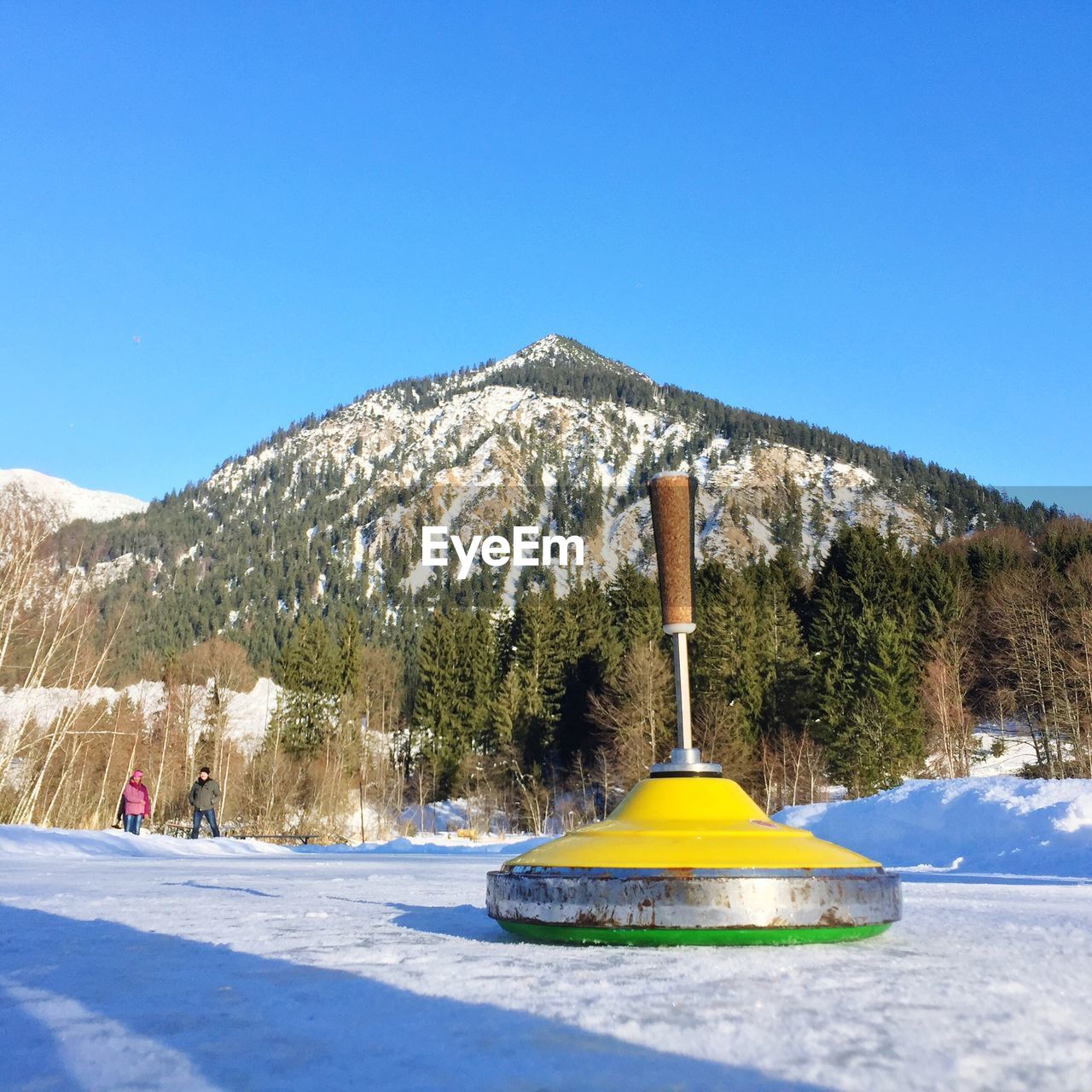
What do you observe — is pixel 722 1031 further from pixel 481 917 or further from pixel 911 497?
pixel 911 497

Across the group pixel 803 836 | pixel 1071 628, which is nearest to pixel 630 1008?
pixel 803 836

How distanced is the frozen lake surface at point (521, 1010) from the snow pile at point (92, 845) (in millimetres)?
9559

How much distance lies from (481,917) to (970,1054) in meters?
2.41

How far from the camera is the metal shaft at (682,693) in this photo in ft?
10.2

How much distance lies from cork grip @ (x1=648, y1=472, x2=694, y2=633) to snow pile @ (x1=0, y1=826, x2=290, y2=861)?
9869 mm

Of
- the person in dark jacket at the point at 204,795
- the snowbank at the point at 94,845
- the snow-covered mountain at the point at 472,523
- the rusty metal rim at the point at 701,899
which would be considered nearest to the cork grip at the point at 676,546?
the rusty metal rim at the point at 701,899

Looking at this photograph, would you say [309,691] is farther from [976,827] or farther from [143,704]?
[976,827]

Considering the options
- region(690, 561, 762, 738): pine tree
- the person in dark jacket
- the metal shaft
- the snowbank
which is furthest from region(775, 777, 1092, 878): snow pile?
region(690, 561, 762, 738): pine tree

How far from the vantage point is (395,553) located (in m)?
172

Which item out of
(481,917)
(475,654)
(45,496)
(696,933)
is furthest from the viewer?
(475,654)

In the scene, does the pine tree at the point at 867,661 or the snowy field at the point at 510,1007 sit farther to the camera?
the pine tree at the point at 867,661

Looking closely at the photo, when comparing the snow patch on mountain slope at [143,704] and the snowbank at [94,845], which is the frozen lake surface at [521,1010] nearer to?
the snowbank at [94,845]

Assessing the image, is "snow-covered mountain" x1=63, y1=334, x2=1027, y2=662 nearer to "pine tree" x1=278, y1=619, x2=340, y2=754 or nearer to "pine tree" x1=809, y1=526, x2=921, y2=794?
"pine tree" x1=278, y1=619, x2=340, y2=754

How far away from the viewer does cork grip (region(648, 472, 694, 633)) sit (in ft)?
10.7
